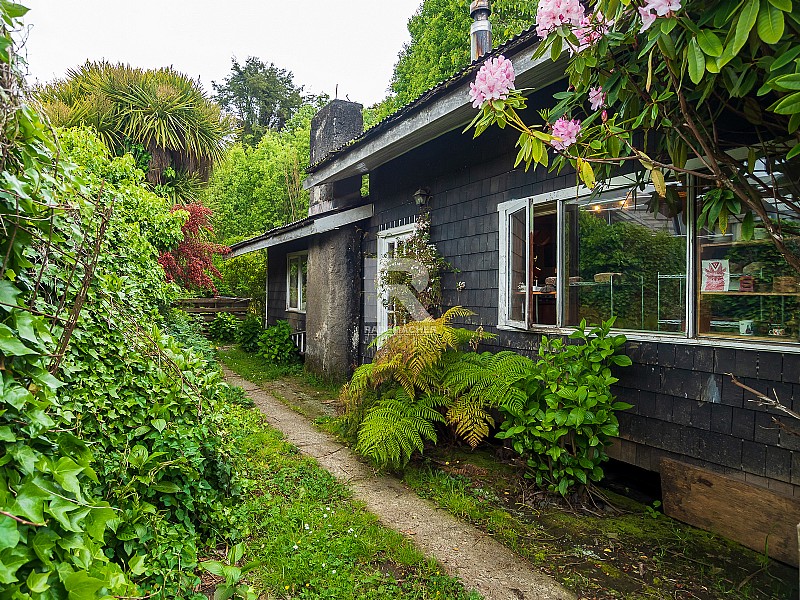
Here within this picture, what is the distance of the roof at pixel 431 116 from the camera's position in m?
3.69

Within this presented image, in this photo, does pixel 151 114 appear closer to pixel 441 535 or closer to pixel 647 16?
pixel 441 535

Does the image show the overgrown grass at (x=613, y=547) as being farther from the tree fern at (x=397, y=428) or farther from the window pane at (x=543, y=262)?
the window pane at (x=543, y=262)

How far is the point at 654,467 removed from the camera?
366 centimetres

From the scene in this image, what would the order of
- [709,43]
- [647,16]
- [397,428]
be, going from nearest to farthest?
[709,43], [647,16], [397,428]

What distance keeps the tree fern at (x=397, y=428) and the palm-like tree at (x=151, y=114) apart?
7381 millimetres

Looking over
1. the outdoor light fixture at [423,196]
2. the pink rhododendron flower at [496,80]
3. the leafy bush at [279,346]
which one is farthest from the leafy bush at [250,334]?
the pink rhododendron flower at [496,80]

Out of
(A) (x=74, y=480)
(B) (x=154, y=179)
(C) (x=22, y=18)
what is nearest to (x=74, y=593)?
(A) (x=74, y=480)

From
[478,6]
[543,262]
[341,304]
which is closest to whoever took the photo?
[543,262]

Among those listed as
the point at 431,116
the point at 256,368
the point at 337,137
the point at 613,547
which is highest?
the point at 337,137

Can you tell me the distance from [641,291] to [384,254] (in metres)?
3.94

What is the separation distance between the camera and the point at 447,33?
19.9 meters

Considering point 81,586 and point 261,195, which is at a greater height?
point 261,195

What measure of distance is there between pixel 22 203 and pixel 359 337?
6.50m

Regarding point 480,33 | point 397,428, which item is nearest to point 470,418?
point 397,428
